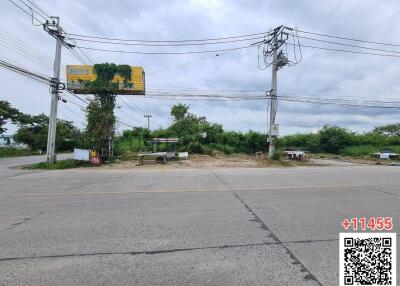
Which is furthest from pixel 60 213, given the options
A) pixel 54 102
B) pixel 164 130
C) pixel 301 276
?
pixel 164 130

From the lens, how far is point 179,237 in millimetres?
4656

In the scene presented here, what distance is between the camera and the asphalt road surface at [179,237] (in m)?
3.34

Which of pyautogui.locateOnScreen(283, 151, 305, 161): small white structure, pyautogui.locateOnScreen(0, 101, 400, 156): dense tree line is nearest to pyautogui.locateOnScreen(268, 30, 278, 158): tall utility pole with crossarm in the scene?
pyautogui.locateOnScreen(283, 151, 305, 161): small white structure

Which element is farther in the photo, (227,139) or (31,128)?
(31,128)

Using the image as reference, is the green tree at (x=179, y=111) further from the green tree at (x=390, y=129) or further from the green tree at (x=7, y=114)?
the green tree at (x=390, y=129)

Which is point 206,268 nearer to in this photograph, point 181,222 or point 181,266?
point 181,266

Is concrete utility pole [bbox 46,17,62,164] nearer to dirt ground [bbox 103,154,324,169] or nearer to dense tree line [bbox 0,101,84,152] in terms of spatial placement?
dirt ground [bbox 103,154,324,169]

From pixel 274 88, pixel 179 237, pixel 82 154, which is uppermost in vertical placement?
pixel 274 88

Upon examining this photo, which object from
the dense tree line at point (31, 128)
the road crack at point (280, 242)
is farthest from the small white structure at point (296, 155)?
the dense tree line at point (31, 128)

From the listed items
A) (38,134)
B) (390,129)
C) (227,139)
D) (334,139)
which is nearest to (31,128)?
(38,134)

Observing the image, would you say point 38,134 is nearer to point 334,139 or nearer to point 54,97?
point 54,97

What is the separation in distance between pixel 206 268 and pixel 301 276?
45.3 inches

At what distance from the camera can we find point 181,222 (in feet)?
18.2

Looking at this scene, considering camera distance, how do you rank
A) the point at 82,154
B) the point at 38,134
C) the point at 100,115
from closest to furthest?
the point at 82,154 → the point at 100,115 → the point at 38,134
